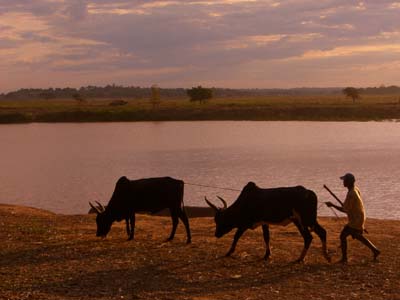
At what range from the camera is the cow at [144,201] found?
1334 centimetres

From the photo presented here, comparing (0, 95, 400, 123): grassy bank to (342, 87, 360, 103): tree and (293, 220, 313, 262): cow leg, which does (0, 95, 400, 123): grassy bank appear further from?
(293, 220, 313, 262): cow leg

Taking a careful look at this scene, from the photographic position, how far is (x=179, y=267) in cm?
1075

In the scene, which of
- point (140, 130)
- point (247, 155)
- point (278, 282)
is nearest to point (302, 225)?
point (278, 282)

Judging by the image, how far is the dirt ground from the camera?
9250 mm

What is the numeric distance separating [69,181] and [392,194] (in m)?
15.1

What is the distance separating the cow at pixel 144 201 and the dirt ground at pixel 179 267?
0.41m

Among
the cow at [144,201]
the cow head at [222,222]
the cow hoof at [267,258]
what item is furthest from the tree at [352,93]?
the cow hoof at [267,258]

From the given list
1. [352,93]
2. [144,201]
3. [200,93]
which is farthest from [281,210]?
[352,93]

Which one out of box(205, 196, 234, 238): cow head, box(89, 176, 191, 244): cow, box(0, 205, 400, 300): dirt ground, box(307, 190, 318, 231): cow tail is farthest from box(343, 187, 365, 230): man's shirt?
box(89, 176, 191, 244): cow

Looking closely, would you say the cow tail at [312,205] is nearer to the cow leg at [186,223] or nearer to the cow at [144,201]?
the cow leg at [186,223]

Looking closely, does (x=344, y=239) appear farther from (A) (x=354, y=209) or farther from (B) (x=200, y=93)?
(B) (x=200, y=93)

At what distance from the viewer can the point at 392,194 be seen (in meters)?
23.9

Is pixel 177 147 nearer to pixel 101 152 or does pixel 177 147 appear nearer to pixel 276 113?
pixel 101 152

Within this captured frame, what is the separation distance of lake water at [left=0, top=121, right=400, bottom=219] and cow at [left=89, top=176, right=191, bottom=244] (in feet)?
28.1
